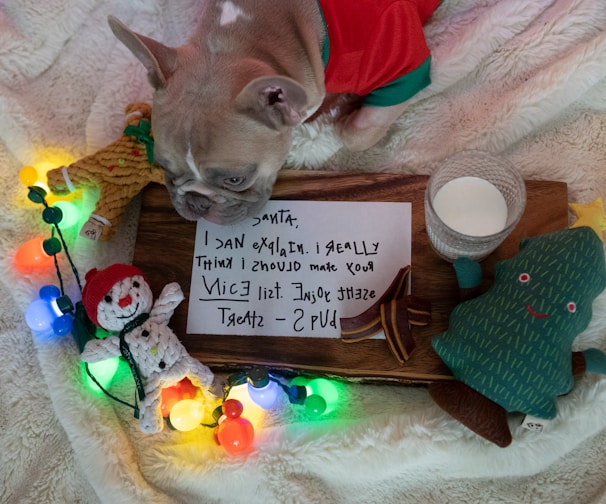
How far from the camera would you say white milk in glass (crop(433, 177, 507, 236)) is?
1.10 m

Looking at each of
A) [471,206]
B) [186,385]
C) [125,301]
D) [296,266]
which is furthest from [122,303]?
[471,206]

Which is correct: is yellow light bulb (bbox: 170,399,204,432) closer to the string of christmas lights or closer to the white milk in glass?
the string of christmas lights

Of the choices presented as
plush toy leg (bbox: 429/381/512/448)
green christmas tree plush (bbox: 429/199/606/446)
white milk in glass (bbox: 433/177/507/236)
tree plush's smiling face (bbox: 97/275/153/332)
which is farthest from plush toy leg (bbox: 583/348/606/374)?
tree plush's smiling face (bbox: 97/275/153/332)

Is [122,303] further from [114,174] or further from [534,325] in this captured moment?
[534,325]

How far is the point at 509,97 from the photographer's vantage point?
4.53 ft

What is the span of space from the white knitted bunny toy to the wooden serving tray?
0.06m

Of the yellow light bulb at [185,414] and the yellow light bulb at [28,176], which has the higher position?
the yellow light bulb at [28,176]

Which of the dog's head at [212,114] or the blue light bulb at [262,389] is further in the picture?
the blue light bulb at [262,389]

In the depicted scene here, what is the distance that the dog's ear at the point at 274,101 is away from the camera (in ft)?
3.17

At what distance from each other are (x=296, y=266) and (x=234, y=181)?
0.23 metres

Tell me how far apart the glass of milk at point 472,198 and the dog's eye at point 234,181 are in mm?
350

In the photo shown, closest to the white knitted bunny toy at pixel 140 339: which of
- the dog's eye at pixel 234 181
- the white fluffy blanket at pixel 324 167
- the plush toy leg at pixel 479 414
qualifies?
the white fluffy blanket at pixel 324 167

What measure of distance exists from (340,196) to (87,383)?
0.67 meters

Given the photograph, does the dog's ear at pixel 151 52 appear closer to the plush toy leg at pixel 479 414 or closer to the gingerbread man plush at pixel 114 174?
the gingerbread man plush at pixel 114 174
